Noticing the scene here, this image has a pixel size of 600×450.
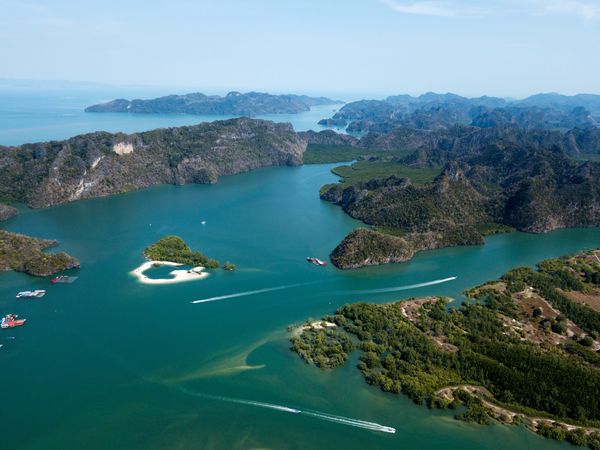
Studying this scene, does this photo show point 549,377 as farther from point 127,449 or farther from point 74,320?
point 74,320

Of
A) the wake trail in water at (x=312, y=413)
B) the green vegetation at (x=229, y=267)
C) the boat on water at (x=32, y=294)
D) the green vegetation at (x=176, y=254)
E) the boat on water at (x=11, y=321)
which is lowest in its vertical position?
the wake trail in water at (x=312, y=413)

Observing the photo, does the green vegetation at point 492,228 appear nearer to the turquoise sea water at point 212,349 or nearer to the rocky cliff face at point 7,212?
the turquoise sea water at point 212,349

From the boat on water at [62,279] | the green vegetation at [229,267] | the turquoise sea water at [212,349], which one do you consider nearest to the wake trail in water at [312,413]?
the turquoise sea water at [212,349]

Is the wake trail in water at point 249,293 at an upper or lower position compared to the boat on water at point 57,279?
lower

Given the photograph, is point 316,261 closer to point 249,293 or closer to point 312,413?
point 249,293

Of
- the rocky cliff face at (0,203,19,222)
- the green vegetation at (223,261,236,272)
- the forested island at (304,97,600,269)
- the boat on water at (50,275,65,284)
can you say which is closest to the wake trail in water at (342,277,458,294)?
the forested island at (304,97,600,269)
